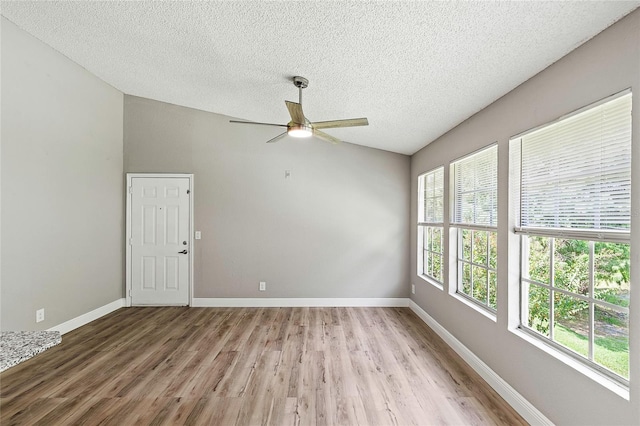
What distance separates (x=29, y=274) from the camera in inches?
127

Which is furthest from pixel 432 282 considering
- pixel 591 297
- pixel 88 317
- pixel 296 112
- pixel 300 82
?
pixel 88 317

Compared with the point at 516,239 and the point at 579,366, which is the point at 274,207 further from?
the point at 579,366

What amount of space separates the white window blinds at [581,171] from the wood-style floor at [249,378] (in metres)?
1.49

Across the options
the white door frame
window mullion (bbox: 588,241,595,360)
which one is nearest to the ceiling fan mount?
window mullion (bbox: 588,241,595,360)

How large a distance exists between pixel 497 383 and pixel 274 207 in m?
3.59

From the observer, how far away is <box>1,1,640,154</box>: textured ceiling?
174cm

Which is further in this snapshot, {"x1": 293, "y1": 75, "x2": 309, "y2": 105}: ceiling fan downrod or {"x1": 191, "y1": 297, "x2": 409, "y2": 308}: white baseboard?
{"x1": 191, "y1": 297, "x2": 409, "y2": 308}: white baseboard

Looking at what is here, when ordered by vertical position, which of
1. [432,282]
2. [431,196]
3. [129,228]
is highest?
[431,196]

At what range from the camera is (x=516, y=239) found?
2.44 meters

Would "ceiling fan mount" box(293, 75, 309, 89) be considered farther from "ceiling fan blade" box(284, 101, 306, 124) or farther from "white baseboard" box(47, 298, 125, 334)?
"white baseboard" box(47, 298, 125, 334)

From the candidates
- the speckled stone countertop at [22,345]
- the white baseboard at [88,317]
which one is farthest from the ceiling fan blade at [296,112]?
the white baseboard at [88,317]

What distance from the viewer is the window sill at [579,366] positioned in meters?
1.55

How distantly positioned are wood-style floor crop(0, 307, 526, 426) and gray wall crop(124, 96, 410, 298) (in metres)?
0.93

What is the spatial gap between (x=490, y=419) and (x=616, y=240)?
58.6 inches
